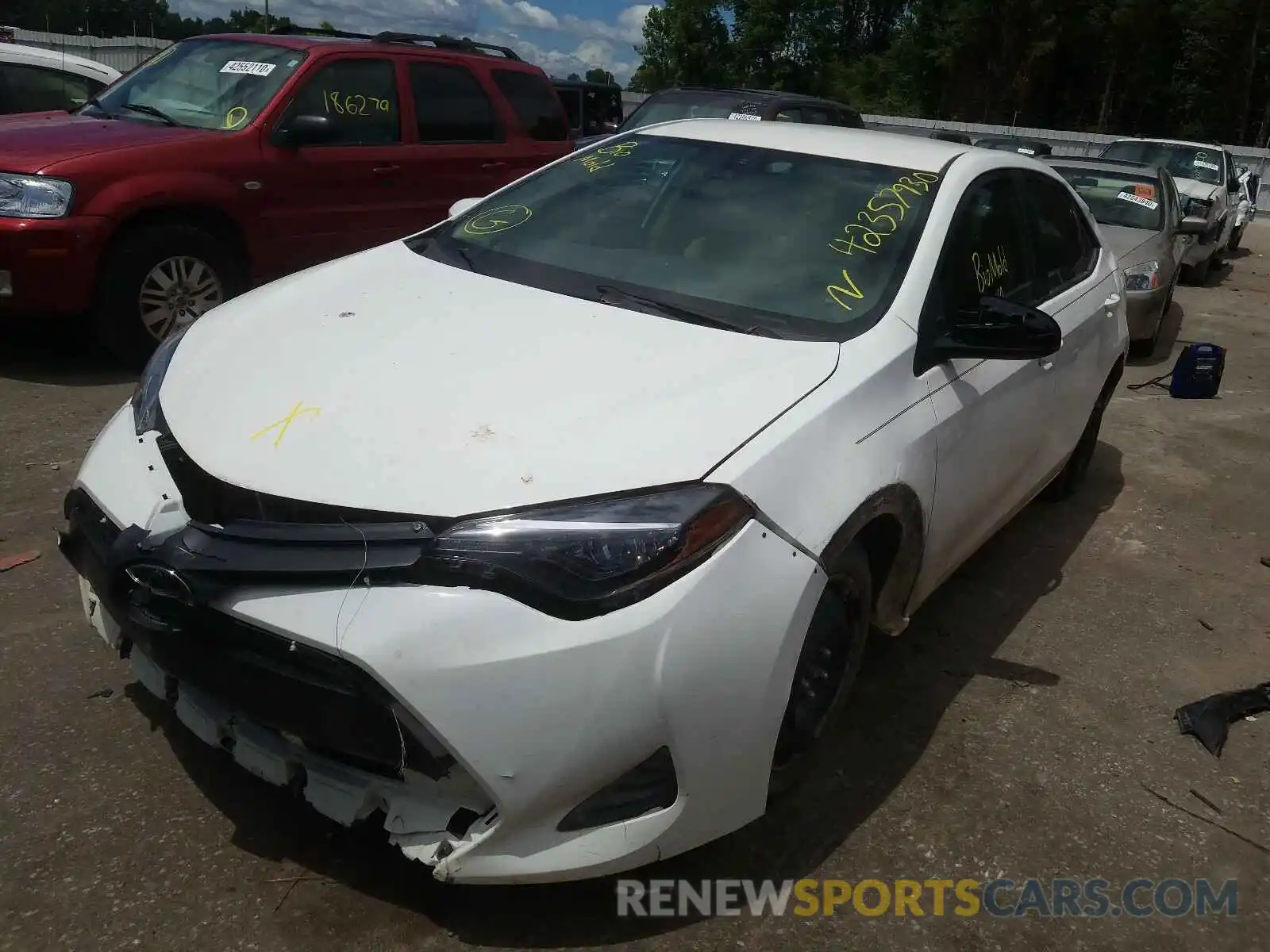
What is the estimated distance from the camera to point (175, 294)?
5.77m

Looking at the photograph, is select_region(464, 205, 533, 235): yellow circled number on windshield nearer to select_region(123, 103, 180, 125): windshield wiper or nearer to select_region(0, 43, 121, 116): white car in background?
select_region(123, 103, 180, 125): windshield wiper

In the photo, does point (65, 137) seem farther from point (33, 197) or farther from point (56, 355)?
point (56, 355)

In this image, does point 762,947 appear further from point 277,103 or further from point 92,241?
point 277,103

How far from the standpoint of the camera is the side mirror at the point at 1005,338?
2.96 m

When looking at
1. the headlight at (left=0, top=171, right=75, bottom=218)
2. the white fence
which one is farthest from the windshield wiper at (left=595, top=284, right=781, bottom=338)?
the white fence

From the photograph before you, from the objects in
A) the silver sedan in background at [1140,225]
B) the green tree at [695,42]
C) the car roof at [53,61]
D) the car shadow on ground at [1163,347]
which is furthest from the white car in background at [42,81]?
the green tree at [695,42]

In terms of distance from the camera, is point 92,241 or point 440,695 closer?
point 440,695

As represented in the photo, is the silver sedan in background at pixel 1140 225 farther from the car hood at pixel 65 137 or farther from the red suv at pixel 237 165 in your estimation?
the car hood at pixel 65 137

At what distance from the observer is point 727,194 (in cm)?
348

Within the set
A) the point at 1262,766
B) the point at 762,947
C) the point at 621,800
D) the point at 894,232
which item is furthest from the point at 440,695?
the point at 1262,766

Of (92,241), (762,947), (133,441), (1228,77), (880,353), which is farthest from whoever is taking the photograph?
(1228,77)

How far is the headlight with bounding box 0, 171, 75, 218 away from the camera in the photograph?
17.0 feet

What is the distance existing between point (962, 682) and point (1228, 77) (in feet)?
148

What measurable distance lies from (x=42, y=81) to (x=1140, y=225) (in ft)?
29.0
